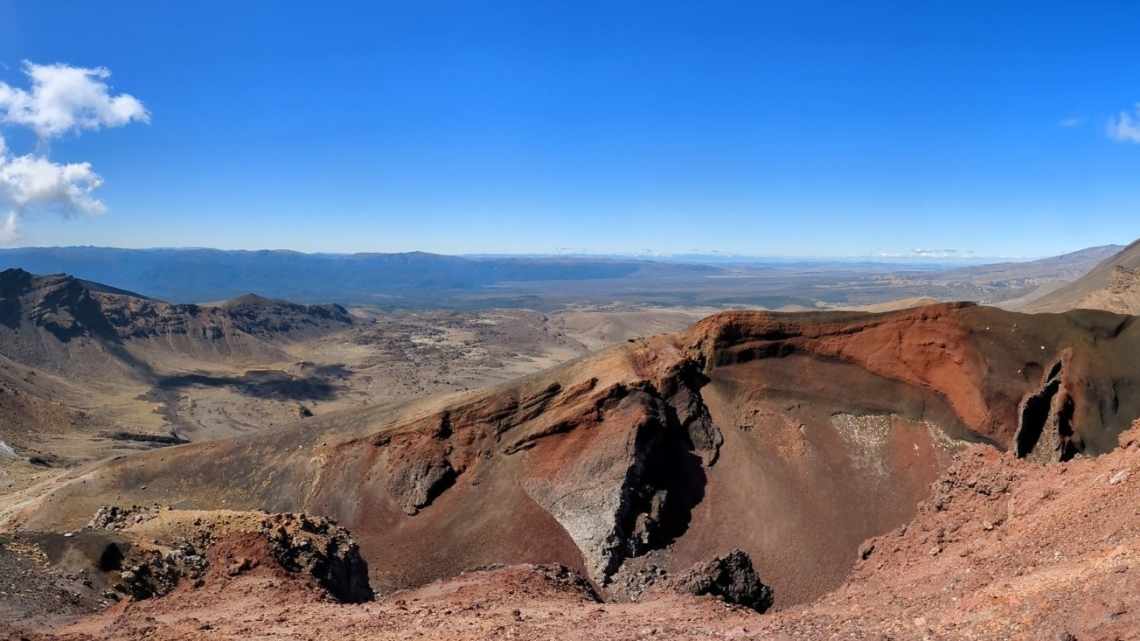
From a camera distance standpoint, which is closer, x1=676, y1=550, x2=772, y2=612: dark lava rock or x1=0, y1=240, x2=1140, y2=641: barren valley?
x1=0, y1=240, x2=1140, y2=641: barren valley

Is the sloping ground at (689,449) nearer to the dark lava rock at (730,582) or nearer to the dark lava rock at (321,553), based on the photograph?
the dark lava rock at (730,582)

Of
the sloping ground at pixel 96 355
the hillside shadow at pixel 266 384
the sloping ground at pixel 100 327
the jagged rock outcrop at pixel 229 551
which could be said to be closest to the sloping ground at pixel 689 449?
the jagged rock outcrop at pixel 229 551

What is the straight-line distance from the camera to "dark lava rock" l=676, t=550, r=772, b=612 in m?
19.6

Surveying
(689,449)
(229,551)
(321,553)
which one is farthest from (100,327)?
(689,449)

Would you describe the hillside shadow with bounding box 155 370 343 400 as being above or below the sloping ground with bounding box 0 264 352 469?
below

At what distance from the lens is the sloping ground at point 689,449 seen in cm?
2316

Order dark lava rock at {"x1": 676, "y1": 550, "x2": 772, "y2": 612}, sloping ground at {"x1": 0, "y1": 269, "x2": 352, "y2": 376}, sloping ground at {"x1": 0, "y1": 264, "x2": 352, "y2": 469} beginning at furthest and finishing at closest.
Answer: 1. sloping ground at {"x1": 0, "y1": 269, "x2": 352, "y2": 376}
2. sloping ground at {"x1": 0, "y1": 264, "x2": 352, "y2": 469}
3. dark lava rock at {"x1": 676, "y1": 550, "x2": 772, "y2": 612}

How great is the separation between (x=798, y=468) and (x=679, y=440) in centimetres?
456

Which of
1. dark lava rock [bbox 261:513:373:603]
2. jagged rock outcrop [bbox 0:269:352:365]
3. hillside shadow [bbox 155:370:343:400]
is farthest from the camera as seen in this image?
jagged rock outcrop [bbox 0:269:352:365]

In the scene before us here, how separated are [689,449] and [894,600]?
39.8 ft

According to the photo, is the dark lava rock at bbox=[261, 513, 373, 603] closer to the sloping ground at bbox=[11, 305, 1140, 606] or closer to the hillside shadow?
the sloping ground at bbox=[11, 305, 1140, 606]

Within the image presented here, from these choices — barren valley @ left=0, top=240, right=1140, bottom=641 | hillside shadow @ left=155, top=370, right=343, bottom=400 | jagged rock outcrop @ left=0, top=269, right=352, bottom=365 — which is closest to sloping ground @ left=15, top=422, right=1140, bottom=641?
barren valley @ left=0, top=240, right=1140, bottom=641

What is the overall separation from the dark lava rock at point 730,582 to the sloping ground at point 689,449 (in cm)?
107

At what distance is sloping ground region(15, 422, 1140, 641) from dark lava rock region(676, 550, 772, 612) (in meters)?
1.02
